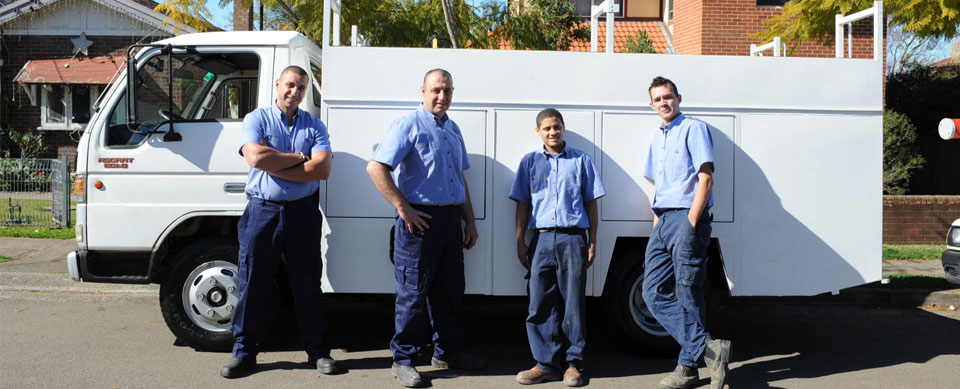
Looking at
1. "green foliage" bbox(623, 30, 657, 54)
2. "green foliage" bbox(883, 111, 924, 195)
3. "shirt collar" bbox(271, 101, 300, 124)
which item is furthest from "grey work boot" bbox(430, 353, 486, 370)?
"green foliage" bbox(883, 111, 924, 195)

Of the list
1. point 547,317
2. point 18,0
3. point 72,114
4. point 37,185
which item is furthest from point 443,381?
point 18,0

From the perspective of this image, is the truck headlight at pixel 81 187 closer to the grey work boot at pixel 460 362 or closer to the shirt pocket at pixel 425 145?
the shirt pocket at pixel 425 145

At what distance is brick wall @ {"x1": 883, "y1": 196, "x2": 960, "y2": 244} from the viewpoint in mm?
11766

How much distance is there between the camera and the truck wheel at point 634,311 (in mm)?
5539

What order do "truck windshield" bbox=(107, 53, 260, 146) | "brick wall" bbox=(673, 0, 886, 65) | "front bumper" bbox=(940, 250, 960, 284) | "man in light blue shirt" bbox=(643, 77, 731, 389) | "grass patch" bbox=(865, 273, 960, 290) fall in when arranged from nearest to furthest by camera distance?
"man in light blue shirt" bbox=(643, 77, 731, 389), "truck windshield" bbox=(107, 53, 260, 146), "front bumper" bbox=(940, 250, 960, 284), "grass patch" bbox=(865, 273, 960, 290), "brick wall" bbox=(673, 0, 886, 65)

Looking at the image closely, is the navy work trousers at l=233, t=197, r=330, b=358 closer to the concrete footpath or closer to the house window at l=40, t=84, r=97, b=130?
the concrete footpath

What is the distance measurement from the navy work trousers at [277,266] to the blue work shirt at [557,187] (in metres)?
1.39

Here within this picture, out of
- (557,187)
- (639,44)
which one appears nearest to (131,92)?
(557,187)

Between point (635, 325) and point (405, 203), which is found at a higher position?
point (405, 203)

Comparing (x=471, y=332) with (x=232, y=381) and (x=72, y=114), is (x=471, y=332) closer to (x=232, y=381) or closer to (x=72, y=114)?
(x=232, y=381)

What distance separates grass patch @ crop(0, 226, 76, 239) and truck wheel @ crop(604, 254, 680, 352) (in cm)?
869

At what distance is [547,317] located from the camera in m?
5.07

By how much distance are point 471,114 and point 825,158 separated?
2.53 meters

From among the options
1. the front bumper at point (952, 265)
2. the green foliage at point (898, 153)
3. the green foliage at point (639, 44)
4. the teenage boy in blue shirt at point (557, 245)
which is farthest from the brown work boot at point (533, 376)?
the green foliage at point (898, 153)
